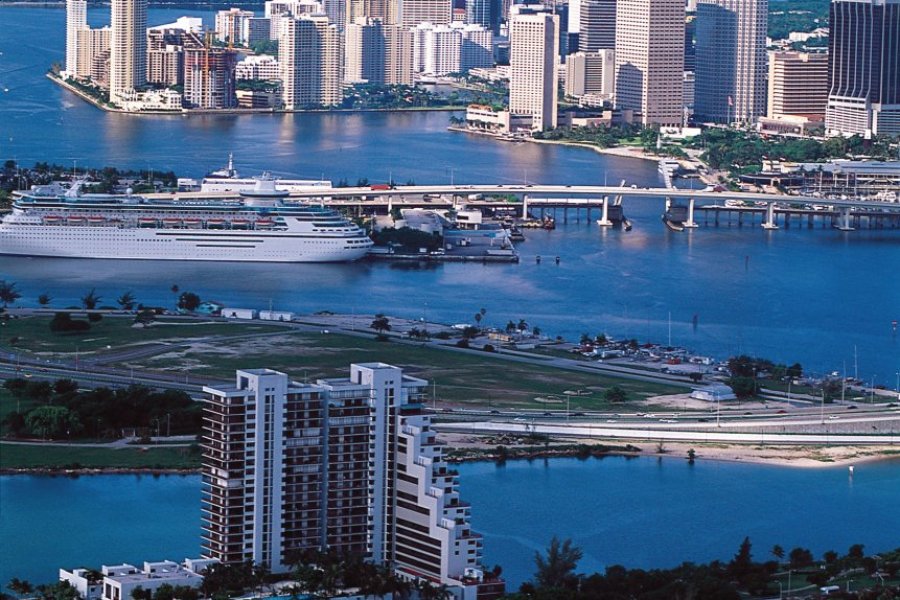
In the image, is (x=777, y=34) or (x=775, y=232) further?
(x=777, y=34)

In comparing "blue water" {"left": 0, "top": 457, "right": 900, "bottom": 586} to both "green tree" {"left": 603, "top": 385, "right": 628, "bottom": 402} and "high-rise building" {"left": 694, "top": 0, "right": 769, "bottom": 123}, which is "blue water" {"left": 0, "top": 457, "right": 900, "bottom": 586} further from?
"high-rise building" {"left": 694, "top": 0, "right": 769, "bottom": 123}

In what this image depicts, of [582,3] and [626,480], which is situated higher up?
[582,3]

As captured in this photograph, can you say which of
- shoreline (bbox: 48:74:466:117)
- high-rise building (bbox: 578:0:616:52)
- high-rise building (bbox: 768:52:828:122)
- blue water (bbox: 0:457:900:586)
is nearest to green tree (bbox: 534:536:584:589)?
blue water (bbox: 0:457:900:586)

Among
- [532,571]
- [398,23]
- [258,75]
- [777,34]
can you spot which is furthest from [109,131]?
[532,571]

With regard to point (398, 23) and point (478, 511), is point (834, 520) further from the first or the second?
point (398, 23)

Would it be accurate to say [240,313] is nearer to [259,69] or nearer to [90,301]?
[90,301]

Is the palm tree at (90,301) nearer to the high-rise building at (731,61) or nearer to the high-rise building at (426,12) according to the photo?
the high-rise building at (731,61)

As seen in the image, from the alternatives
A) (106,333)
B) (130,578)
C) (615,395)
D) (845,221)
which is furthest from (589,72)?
(130,578)
